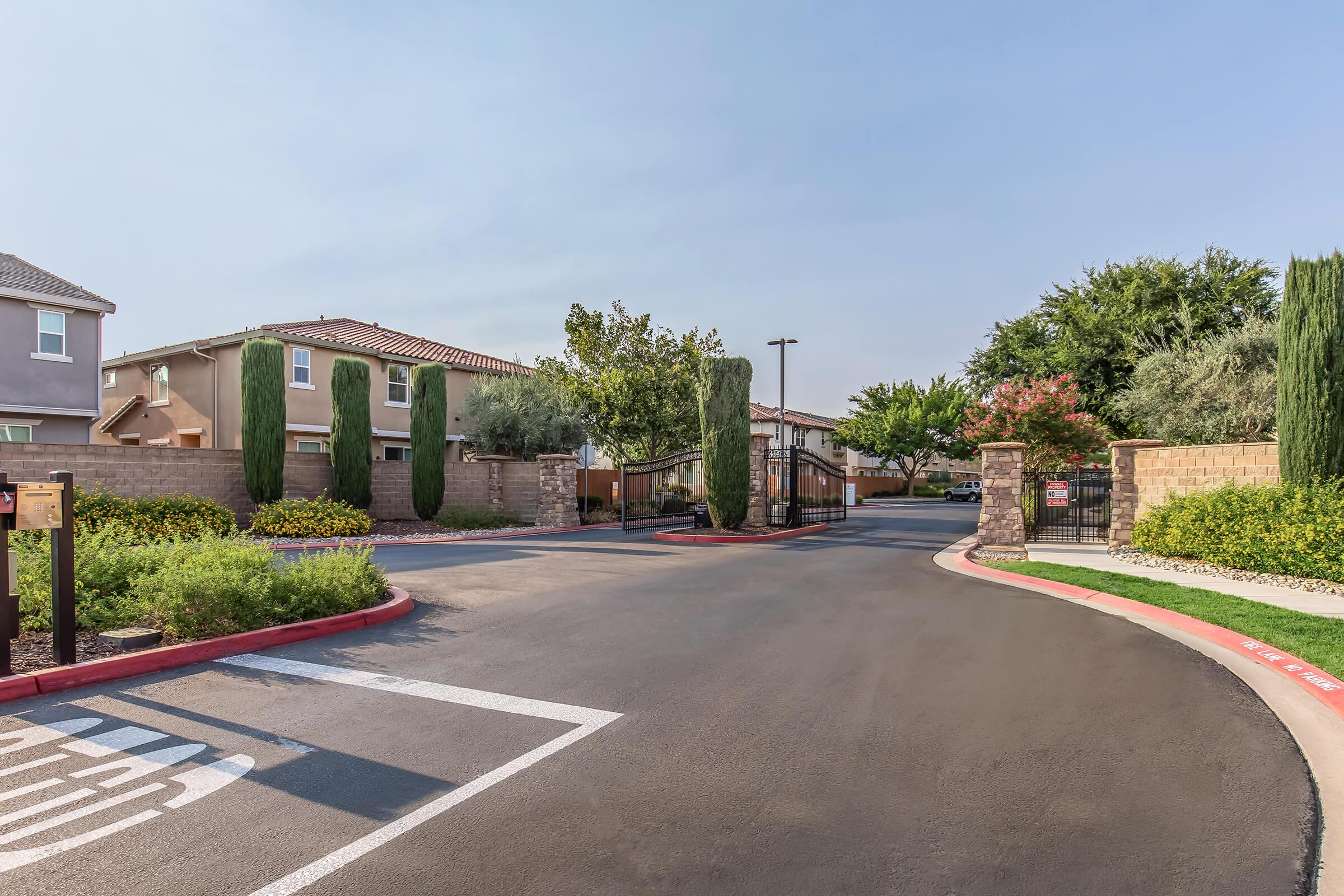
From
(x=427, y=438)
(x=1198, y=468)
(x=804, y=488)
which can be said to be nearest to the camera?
(x=1198, y=468)

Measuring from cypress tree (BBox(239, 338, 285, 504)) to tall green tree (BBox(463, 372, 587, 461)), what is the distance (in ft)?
25.3

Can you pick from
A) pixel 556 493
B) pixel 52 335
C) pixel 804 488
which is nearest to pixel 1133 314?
pixel 804 488

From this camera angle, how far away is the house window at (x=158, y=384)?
27219 millimetres

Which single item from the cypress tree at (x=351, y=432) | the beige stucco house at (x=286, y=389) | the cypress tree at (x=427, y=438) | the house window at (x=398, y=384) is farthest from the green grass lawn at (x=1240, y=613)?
the house window at (x=398, y=384)

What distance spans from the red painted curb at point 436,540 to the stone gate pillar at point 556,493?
1.40 ft

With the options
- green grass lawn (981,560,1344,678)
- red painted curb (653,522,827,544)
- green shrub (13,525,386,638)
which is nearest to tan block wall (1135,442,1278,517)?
green grass lawn (981,560,1344,678)

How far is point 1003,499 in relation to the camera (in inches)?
625

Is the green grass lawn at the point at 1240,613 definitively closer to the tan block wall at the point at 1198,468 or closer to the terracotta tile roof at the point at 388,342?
the tan block wall at the point at 1198,468

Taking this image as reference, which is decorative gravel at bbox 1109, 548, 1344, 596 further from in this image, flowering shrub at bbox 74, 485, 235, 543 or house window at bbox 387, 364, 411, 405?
house window at bbox 387, 364, 411, 405

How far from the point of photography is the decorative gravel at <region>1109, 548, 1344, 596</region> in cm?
1021

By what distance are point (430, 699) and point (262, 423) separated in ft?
54.1

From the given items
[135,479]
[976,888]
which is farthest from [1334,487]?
[135,479]

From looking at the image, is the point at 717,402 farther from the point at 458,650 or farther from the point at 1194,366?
the point at 1194,366

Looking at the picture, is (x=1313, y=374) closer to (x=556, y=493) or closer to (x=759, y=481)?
(x=759, y=481)
